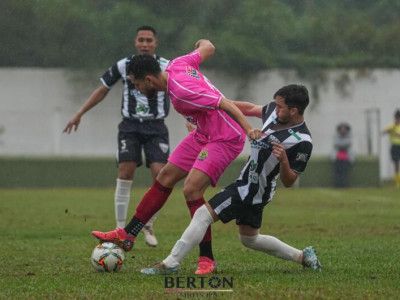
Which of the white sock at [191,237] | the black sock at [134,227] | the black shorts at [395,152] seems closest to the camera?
the white sock at [191,237]

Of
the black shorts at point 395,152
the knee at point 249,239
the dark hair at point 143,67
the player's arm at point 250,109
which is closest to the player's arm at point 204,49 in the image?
the player's arm at point 250,109

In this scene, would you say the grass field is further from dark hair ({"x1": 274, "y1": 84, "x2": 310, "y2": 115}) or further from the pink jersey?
dark hair ({"x1": 274, "y1": 84, "x2": 310, "y2": 115})

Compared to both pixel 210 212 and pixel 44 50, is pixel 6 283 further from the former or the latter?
pixel 44 50

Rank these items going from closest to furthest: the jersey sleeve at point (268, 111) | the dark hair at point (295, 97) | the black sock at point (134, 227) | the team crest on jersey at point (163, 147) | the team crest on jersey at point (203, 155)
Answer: the dark hair at point (295, 97), the jersey sleeve at point (268, 111), the team crest on jersey at point (203, 155), the black sock at point (134, 227), the team crest on jersey at point (163, 147)

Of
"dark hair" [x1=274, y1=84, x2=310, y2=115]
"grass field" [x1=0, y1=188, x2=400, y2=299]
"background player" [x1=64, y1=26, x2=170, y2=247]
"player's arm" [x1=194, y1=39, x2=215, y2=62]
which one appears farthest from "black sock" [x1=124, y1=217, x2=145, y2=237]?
"background player" [x1=64, y1=26, x2=170, y2=247]

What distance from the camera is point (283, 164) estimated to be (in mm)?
6277

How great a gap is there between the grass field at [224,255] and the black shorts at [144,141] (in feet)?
2.90

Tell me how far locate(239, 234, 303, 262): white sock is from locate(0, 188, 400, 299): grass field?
111mm

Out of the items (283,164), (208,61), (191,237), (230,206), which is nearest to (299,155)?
(283,164)

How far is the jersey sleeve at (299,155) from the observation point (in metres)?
6.48

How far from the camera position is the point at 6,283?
630 cm

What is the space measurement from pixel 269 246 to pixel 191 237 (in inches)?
26.3

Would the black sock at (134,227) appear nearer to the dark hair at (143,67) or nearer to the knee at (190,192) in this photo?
the knee at (190,192)

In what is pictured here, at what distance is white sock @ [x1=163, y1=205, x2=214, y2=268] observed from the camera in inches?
259
